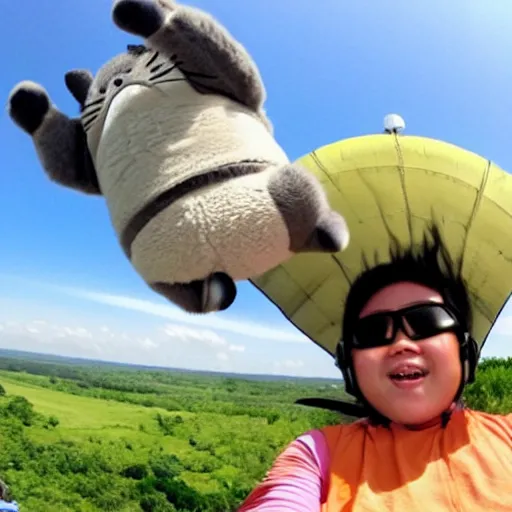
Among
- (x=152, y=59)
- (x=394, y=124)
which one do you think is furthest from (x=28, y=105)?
(x=394, y=124)

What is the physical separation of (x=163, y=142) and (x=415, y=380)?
1.28ft

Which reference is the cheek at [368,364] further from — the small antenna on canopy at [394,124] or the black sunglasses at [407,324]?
the small antenna on canopy at [394,124]

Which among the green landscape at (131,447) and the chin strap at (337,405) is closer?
the chin strap at (337,405)

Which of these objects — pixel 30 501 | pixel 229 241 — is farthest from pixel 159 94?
pixel 30 501

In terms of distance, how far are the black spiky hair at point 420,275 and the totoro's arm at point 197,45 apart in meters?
0.27

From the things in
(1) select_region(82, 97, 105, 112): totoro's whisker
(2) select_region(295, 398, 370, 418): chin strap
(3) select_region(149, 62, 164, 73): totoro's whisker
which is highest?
(3) select_region(149, 62, 164, 73): totoro's whisker

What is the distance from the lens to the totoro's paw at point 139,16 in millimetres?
519

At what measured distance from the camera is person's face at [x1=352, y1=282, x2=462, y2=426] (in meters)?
0.66

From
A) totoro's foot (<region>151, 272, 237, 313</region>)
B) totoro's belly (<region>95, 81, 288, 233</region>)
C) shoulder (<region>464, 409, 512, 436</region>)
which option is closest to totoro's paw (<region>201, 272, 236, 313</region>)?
totoro's foot (<region>151, 272, 237, 313</region>)

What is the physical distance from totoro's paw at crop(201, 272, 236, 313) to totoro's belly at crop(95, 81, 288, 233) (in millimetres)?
102

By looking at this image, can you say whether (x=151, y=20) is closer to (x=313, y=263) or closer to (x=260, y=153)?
(x=260, y=153)

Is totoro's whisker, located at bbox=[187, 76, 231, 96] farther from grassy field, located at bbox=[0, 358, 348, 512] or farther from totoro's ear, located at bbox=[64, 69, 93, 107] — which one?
grassy field, located at bbox=[0, 358, 348, 512]

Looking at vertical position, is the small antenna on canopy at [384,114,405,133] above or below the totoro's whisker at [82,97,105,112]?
above

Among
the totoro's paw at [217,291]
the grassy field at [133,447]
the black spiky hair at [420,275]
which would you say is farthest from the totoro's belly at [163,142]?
the grassy field at [133,447]
